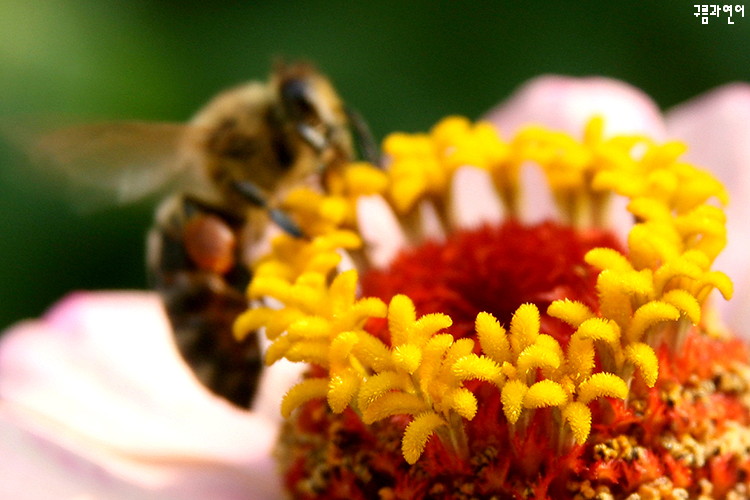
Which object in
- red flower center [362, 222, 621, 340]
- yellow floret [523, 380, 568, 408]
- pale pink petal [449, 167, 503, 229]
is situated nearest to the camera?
yellow floret [523, 380, 568, 408]

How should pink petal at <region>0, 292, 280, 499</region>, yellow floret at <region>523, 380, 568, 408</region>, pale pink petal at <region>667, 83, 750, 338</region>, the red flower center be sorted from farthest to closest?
1. pale pink petal at <region>667, 83, 750, 338</region>
2. pink petal at <region>0, 292, 280, 499</region>
3. the red flower center
4. yellow floret at <region>523, 380, 568, 408</region>

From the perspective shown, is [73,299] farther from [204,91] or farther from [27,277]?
[204,91]

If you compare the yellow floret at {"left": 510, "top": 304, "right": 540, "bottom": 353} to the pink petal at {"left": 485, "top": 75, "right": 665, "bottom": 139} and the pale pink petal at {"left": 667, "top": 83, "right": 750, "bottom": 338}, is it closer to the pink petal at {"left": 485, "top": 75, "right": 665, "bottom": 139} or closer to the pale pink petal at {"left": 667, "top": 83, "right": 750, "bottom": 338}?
the pale pink petal at {"left": 667, "top": 83, "right": 750, "bottom": 338}

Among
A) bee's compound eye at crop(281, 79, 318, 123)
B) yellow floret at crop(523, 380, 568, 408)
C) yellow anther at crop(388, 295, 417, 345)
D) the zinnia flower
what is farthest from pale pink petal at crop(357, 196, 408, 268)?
yellow floret at crop(523, 380, 568, 408)

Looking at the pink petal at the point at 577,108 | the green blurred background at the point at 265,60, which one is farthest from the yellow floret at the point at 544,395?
the green blurred background at the point at 265,60

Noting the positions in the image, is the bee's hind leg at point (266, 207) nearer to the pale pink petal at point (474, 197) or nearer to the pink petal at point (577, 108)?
the pale pink petal at point (474, 197)

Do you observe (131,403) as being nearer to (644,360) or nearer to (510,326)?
(510,326)

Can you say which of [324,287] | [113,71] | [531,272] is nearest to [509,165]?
[531,272]
